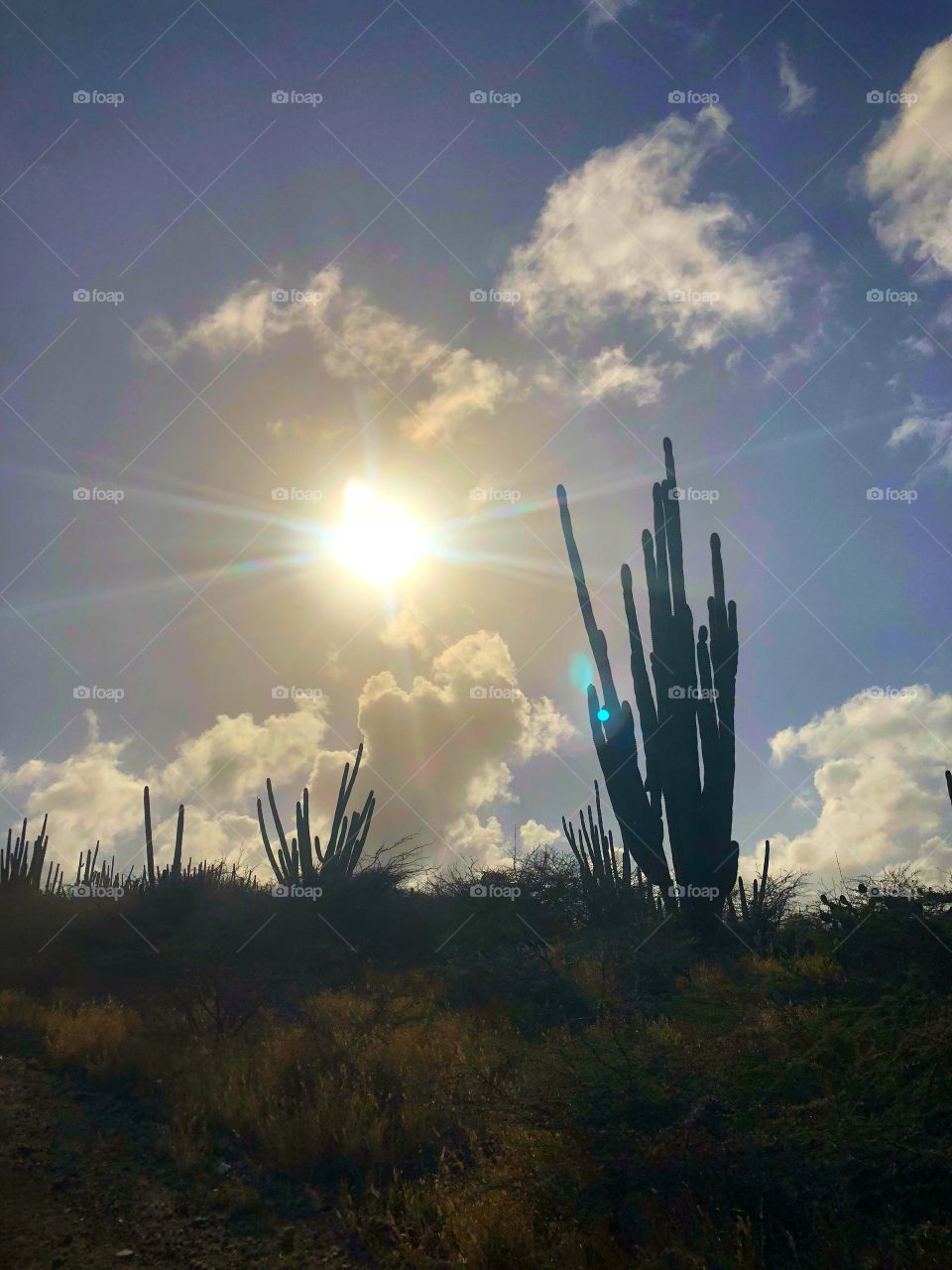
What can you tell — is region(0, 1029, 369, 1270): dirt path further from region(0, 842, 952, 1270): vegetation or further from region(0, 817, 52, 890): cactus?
region(0, 817, 52, 890): cactus

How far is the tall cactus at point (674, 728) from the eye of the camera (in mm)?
14430

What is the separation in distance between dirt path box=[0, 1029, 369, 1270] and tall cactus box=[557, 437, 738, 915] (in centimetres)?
987

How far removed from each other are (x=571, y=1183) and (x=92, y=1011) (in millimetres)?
8204

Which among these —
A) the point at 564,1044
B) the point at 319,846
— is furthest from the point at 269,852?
the point at 564,1044

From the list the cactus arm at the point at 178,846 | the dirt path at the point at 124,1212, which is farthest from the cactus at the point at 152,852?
the dirt path at the point at 124,1212

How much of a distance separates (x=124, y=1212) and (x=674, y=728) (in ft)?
37.6

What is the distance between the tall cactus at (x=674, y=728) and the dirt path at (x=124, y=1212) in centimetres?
987

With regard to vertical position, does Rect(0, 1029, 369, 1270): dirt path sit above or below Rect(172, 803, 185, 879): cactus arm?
below

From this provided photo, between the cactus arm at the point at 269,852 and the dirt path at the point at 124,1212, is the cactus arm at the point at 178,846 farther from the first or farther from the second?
the dirt path at the point at 124,1212

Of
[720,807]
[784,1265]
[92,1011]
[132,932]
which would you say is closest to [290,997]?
[92,1011]

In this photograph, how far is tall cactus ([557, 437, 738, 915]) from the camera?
14430 millimetres

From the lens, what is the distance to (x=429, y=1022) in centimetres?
980

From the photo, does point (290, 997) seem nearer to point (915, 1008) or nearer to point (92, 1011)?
point (92, 1011)

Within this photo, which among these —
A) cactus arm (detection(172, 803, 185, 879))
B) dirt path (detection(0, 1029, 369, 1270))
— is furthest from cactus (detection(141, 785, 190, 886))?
dirt path (detection(0, 1029, 369, 1270))
